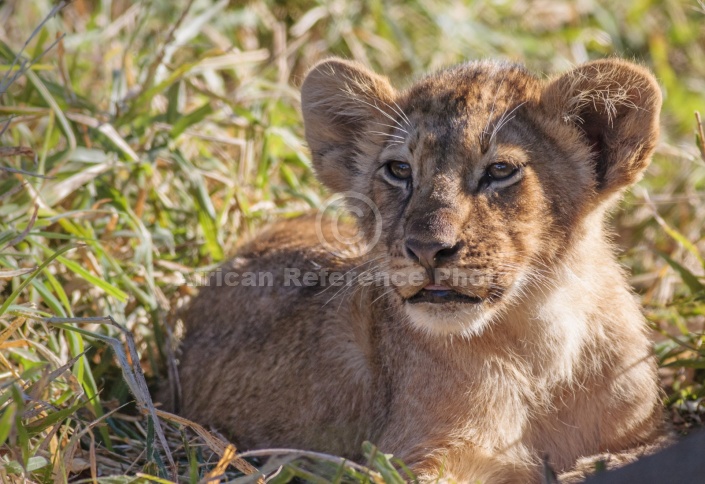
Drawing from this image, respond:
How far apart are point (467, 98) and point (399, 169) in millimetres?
494

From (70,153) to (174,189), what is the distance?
38.7 inches

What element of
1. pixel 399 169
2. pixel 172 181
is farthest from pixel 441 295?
pixel 172 181

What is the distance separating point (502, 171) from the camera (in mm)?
4215

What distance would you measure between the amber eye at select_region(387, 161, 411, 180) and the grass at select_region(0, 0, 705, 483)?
147cm

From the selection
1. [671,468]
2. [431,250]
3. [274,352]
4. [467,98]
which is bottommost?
[274,352]

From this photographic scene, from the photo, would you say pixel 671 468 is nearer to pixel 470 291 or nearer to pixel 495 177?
pixel 470 291

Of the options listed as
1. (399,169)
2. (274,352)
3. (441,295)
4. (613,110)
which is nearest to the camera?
(441,295)

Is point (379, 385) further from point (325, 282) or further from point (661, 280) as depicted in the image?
point (661, 280)

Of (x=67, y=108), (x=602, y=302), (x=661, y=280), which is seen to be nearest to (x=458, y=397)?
(x=602, y=302)

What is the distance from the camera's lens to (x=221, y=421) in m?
5.21

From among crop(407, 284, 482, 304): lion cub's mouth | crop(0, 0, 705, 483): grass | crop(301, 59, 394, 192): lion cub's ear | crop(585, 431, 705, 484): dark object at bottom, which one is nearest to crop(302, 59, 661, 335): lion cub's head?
crop(407, 284, 482, 304): lion cub's mouth

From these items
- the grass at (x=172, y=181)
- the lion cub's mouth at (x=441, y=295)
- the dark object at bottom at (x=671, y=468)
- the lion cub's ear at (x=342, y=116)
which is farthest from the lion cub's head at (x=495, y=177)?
the dark object at bottom at (x=671, y=468)

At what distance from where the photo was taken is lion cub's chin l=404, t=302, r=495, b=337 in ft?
13.3

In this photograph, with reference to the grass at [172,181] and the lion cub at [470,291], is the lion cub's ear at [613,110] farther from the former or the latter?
the grass at [172,181]
